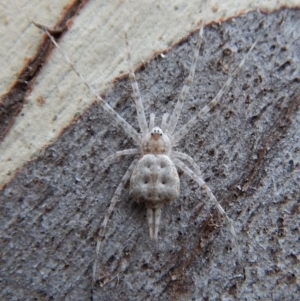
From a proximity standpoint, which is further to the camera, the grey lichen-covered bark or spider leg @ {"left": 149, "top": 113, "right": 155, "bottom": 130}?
spider leg @ {"left": 149, "top": 113, "right": 155, "bottom": 130}

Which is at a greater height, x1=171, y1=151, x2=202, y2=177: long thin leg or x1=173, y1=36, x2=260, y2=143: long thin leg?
x1=173, y1=36, x2=260, y2=143: long thin leg

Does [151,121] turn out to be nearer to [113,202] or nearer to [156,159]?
[156,159]

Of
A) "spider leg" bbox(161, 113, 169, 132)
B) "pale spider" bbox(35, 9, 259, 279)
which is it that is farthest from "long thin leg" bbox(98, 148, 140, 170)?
"spider leg" bbox(161, 113, 169, 132)

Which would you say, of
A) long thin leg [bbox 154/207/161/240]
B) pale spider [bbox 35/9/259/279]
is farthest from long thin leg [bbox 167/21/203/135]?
long thin leg [bbox 154/207/161/240]

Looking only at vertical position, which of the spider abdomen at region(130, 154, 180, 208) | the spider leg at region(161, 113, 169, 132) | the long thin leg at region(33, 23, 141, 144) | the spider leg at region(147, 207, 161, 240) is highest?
the spider leg at region(161, 113, 169, 132)

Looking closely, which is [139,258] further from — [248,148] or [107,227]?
[248,148]

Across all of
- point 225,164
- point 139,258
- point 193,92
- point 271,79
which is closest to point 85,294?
point 139,258

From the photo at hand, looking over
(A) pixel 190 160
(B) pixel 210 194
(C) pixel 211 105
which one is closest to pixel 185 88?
(C) pixel 211 105

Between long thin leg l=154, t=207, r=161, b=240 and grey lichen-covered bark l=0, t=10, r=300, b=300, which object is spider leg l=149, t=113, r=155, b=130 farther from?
long thin leg l=154, t=207, r=161, b=240

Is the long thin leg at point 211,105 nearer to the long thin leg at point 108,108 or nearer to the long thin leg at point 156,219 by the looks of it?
the long thin leg at point 108,108
